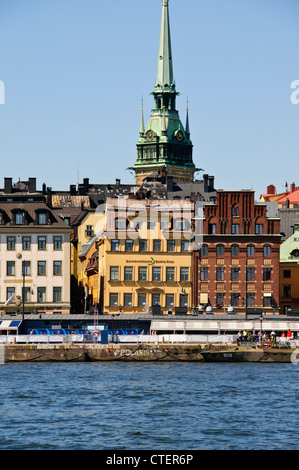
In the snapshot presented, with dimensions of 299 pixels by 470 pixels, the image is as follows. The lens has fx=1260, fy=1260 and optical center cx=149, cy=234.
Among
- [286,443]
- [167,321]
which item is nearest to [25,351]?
[167,321]

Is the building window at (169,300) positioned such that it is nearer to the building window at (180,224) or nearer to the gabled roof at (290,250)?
the building window at (180,224)

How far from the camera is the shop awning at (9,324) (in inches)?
4781

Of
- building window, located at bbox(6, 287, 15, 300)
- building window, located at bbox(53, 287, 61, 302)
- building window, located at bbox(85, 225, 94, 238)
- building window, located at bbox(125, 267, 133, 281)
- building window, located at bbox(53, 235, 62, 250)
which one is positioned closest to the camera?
building window, located at bbox(6, 287, 15, 300)

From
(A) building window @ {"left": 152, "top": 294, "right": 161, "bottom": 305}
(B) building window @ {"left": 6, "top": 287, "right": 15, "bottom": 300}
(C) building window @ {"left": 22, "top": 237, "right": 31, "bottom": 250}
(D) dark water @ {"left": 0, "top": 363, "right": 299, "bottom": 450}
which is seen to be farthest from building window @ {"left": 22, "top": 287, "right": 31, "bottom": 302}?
(D) dark water @ {"left": 0, "top": 363, "right": 299, "bottom": 450}

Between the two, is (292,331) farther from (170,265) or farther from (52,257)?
(52,257)

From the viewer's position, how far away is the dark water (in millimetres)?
64312

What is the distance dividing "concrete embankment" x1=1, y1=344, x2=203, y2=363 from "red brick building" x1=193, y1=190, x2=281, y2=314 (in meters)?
23.2

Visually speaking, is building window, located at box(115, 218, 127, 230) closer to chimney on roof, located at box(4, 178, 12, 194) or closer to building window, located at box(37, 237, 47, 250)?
building window, located at box(37, 237, 47, 250)

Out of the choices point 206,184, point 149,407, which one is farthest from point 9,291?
point 206,184

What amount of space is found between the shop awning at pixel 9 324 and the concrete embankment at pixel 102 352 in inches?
407

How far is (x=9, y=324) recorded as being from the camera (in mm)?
121938

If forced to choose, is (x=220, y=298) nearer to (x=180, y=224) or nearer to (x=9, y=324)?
(x=180, y=224)

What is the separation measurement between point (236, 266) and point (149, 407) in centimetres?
5893

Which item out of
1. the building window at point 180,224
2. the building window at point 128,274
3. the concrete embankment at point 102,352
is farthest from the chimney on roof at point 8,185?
the concrete embankment at point 102,352
